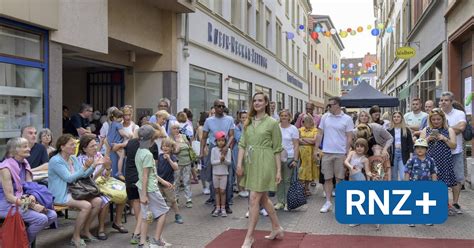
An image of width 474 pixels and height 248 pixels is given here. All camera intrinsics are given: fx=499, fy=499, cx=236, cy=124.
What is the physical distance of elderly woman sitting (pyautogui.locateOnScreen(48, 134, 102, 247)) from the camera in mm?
6004

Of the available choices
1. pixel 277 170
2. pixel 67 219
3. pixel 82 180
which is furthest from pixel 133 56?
pixel 277 170

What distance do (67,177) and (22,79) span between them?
10.7 ft

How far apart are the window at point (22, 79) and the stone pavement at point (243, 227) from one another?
1837 mm

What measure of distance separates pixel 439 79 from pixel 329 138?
8863 mm

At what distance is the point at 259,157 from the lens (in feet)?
19.7

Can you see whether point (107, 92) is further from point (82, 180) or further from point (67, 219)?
point (82, 180)

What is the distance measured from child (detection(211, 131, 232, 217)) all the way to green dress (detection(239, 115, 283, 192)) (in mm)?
1862

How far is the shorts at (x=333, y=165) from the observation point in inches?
312

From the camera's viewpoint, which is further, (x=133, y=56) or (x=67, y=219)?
(x=133, y=56)

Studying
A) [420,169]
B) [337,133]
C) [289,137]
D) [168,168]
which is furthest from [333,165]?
[168,168]

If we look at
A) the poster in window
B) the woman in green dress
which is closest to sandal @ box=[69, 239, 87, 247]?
the woman in green dress

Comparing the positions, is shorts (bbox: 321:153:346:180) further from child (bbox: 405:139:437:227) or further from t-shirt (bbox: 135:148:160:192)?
t-shirt (bbox: 135:148:160:192)

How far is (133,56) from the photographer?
13.1m

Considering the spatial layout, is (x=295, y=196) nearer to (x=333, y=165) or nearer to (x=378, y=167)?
(x=333, y=165)
